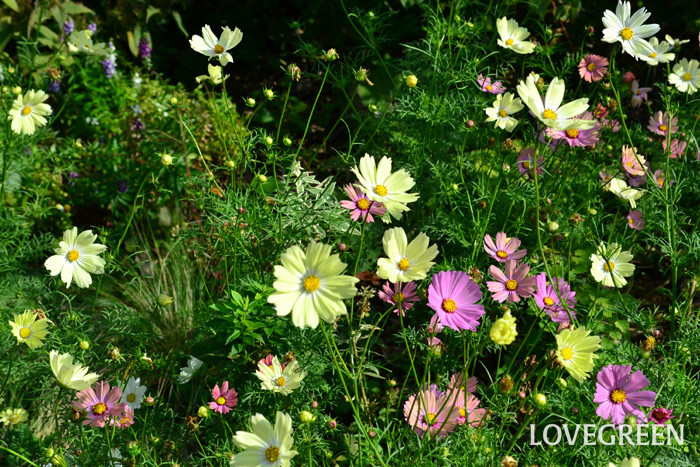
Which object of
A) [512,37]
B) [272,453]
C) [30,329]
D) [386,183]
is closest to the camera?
[272,453]

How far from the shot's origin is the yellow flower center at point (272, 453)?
100 centimetres

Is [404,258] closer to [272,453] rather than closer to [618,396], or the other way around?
[272,453]

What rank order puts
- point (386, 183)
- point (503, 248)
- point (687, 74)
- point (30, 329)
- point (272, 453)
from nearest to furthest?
point (272, 453) < point (386, 183) < point (30, 329) < point (503, 248) < point (687, 74)

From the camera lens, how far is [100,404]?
1.43m

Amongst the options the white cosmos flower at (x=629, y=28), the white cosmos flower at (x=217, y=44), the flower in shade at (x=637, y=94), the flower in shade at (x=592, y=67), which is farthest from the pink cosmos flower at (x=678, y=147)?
the white cosmos flower at (x=217, y=44)

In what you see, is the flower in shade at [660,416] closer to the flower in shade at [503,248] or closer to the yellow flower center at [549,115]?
the flower in shade at [503,248]

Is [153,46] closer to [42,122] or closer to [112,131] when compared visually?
[112,131]

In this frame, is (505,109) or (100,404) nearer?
(100,404)

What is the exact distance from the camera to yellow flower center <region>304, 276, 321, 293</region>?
103 cm

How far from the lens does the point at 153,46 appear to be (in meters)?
3.28

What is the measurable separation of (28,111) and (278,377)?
114 cm

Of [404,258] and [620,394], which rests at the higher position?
[404,258]

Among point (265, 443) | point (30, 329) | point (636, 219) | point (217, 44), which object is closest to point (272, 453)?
point (265, 443)

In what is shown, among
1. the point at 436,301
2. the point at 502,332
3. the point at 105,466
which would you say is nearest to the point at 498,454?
the point at 436,301
